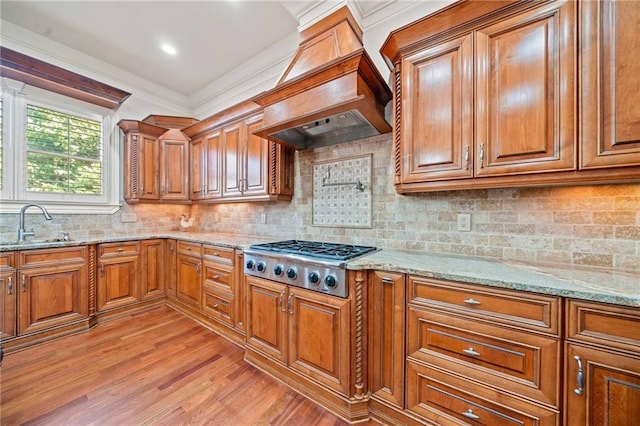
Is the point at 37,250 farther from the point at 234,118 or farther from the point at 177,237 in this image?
the point at 234,118

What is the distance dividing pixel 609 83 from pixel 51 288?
4.44 m

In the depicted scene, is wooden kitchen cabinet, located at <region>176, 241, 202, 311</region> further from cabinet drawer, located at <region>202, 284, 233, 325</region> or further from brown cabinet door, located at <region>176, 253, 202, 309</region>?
cabinet drawer, located at <region>202, 284, 233, 325</region>

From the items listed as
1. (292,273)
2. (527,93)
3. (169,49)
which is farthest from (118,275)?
(527,93)

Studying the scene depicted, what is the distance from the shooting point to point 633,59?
109 cm

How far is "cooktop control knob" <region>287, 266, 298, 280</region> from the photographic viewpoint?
172cm

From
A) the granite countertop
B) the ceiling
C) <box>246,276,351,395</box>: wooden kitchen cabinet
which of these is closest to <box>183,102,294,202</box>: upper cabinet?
the ceiling

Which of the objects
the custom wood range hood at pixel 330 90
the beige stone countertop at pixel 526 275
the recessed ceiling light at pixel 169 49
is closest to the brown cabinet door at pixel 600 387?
the beige stone countertop at pixel 526 275

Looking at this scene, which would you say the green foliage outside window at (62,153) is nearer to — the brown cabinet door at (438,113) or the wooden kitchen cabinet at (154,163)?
the wooden kitchen cabinet at (154,163)

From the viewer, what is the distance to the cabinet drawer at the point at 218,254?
7.86ft

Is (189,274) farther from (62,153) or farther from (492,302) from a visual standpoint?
(492,302)

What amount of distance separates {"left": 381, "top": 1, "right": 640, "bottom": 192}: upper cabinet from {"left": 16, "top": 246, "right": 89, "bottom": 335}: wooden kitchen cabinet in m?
3.34

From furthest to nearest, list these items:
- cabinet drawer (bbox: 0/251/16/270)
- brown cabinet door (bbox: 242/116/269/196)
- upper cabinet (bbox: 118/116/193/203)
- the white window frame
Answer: upper cabinet (bbox: 118/116/193/203), brown cabinet door (bbox: 242/116/269/196), the white window frame, cabinet drawer (bbox: 0/251/16/270)

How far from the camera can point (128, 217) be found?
344cm

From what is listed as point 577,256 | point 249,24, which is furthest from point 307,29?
point 577,256
